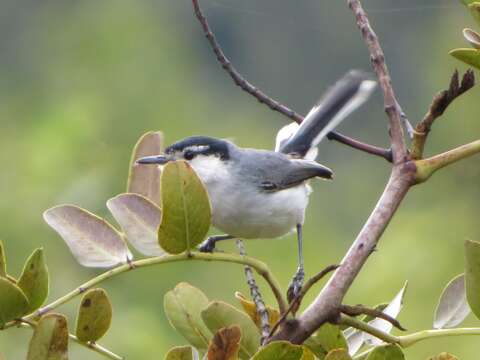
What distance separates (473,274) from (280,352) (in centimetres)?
26

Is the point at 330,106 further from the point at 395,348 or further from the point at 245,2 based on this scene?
the point at 245,2

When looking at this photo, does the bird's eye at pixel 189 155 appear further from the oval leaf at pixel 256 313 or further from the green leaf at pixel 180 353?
the green leaf at pixel 180 353

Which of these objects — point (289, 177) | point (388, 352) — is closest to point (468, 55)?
point (388, 352)

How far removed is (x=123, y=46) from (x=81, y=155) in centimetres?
440

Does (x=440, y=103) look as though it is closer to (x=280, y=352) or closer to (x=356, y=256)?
(x=356, y=256)

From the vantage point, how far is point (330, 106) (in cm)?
206

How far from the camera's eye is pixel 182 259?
1.15 m

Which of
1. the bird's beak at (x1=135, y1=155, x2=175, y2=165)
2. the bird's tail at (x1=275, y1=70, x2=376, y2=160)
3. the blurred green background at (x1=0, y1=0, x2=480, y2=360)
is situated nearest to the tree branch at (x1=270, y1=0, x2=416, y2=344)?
the bird's beak at (x1=135, y1=155, x2=175, y2=165)

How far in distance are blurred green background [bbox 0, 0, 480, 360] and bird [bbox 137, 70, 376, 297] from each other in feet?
3.35

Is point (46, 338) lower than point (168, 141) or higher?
higher

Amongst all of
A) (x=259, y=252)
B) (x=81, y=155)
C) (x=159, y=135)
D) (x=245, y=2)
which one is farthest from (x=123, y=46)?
(x=245, y=2)

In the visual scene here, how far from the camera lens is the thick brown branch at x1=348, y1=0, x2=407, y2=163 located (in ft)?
3.88

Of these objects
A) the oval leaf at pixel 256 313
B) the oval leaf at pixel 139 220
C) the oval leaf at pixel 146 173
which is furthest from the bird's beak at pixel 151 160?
the oval leaf at pixel 256 313

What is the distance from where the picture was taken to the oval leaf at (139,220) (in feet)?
3.94
